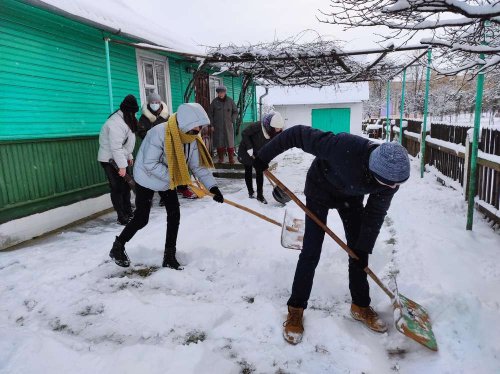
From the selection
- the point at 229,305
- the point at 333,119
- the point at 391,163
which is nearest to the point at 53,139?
the point at 229,305

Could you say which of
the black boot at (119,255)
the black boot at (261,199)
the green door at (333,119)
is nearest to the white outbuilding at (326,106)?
the green door at (333,119)

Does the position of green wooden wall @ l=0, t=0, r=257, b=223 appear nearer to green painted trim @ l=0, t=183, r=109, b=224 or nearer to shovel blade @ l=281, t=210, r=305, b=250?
green painted trim @ l=0, t=183, r=109, b=224

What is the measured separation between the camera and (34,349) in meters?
2.39

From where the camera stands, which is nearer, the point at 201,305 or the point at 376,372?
the point at 376,372

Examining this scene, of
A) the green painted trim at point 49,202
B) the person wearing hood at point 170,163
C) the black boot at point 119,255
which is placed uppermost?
the person wearing hood at point 170,163

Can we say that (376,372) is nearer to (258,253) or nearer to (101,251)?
(258,253)

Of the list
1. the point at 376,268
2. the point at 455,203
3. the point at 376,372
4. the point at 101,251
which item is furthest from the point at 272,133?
the point at 376,372

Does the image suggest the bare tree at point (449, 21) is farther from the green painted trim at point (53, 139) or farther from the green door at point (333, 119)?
the green door at point (333, 119)

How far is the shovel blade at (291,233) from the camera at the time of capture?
3.77 m

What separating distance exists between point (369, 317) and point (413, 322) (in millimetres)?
323

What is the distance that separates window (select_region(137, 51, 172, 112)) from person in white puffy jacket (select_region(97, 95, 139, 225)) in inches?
124

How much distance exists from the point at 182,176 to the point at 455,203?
4.62 m

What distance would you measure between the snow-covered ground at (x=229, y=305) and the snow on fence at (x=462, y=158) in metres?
0.39

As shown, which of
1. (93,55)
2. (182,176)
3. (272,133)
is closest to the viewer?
(182,176)
